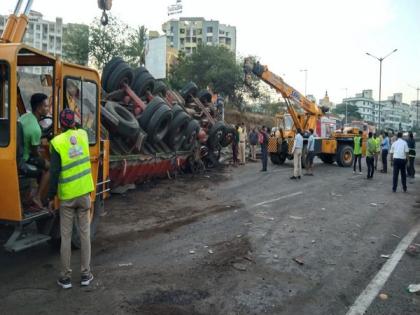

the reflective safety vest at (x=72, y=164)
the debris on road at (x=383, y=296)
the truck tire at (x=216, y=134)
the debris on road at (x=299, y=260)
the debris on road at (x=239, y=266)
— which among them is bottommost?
the debris on road at (x=383, y=296)

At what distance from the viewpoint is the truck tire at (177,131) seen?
12.3m

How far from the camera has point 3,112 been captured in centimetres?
492

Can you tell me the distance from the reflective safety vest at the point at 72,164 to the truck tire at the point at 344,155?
1657cm

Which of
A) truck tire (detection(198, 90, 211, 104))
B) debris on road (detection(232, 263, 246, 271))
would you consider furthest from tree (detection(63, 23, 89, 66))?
debris on road (detection(232, 263, 246, 271))

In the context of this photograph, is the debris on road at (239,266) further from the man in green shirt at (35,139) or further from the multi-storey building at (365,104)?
the multi-storey building at (365,104)

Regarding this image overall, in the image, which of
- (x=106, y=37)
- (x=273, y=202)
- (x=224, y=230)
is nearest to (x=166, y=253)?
(x=224, y=230)

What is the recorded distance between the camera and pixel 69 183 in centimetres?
457

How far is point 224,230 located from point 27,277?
3.37 m

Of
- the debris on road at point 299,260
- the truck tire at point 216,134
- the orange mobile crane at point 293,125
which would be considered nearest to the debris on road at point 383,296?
the debris on road at point 299,260

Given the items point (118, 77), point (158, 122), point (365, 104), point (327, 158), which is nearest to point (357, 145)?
point (327, 158)

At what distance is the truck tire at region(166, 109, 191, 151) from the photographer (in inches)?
483

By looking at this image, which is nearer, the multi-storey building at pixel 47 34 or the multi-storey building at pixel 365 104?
the multi-storey building at pixel 47 34

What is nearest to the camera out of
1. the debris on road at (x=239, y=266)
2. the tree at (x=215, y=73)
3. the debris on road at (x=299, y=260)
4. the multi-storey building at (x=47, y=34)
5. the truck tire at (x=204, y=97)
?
the debris on road at (x=239, y=266)

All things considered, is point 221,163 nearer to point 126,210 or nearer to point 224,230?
point 126,210
